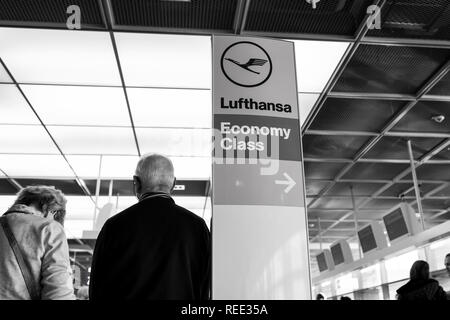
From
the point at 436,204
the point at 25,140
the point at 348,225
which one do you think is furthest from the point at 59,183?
the point at 436,204

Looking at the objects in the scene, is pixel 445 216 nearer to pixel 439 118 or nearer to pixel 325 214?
pixel 325 214

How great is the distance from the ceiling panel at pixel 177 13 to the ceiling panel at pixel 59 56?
0.37 metres

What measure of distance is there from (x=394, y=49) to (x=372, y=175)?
407 centimetres

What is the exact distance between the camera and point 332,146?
6.60 m

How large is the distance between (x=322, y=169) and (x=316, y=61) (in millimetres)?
3548

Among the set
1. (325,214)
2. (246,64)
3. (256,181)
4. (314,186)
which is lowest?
(256,181)

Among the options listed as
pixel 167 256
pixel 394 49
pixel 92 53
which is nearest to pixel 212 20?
pixel 92 53

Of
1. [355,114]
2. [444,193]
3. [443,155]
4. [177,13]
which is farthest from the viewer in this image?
[444,193]

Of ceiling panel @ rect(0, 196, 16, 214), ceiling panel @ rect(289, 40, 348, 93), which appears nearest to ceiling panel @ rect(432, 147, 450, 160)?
ceiling panel @ rect(289, 40, 348, 93)

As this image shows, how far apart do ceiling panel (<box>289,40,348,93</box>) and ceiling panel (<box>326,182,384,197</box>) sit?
4039mm

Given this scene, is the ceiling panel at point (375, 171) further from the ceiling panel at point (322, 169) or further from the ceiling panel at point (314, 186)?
the ceiling panel at point (314, 186)

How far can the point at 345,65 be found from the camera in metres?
4.49

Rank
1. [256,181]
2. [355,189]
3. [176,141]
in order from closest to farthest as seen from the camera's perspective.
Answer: [256,181] → [176,141] → [355,189]

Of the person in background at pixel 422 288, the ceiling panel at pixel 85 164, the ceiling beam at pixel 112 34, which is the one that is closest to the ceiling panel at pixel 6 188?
the ceiling panel at pixel 85 164
